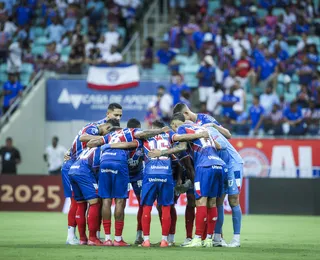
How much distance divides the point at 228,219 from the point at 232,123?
4.03 meters

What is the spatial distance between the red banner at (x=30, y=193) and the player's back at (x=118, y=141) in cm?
1158

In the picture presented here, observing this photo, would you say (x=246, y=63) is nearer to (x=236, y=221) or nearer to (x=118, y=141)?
(x=236, y=221)

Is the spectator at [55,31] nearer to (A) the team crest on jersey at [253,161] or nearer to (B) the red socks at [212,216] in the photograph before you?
(A) the team crest on jersey at [253,161]

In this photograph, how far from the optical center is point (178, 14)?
109 ft

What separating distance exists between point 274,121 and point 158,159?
12.5m

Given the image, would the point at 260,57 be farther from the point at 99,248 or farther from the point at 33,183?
the point at 99,248

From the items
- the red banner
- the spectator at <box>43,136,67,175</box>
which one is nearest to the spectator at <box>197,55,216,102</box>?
the spectator at <box>43,136,67,175</box>

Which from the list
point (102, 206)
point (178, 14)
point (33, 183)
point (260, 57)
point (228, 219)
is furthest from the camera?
point (178, 14)

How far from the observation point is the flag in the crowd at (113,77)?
30.4 metres

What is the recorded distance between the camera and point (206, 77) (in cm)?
2938

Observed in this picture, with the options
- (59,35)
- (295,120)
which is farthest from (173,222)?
(59,35)

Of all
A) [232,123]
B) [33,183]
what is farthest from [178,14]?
[33,183]

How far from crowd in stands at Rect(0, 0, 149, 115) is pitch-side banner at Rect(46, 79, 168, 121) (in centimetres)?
61

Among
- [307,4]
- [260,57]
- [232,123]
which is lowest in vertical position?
[232,123]
